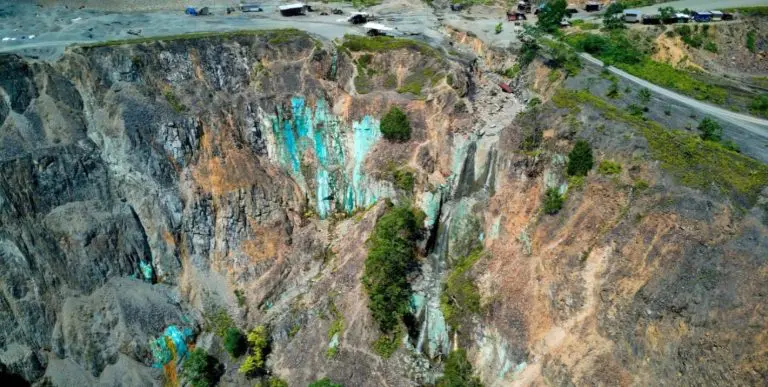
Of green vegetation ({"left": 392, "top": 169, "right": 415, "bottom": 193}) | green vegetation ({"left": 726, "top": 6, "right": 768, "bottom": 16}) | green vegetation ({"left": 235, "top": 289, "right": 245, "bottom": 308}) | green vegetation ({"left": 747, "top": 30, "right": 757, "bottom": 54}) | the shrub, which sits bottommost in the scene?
green vegetation ({"left": 235, "top": 289, "right": 245, "bottom": 308})

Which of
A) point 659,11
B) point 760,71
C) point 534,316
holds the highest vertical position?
point 659,11

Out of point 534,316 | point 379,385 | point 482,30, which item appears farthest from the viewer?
point 482,30

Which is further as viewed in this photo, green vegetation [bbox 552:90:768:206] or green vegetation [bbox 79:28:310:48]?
green vegetation [bbox 79:28:310:48]

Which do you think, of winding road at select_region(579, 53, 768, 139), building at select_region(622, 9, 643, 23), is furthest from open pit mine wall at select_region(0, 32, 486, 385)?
building at select_region(622, 9, 643, 23)

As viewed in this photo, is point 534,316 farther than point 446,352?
No

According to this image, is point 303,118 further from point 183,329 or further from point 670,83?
point 670,83

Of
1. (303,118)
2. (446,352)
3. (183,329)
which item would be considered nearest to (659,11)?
(303,118)

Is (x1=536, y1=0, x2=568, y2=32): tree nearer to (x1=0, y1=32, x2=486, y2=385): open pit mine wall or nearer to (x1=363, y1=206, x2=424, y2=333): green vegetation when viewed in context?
(x1=0, y1=32, x2=486, y2=385): open pit mine wall
